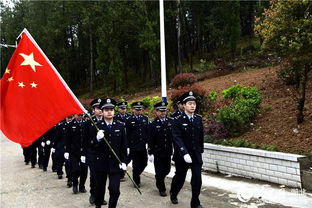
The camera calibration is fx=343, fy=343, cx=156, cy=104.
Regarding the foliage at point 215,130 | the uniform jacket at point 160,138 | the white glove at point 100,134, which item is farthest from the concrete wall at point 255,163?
the white glove at point 100,134

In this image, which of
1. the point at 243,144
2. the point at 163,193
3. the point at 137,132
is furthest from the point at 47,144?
the point at 243,144

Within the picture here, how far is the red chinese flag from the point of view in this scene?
5645 mm

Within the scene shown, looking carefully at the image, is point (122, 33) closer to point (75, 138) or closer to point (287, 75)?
point (287, 75)

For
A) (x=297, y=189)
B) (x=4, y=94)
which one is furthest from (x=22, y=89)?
(x=297, y=189)

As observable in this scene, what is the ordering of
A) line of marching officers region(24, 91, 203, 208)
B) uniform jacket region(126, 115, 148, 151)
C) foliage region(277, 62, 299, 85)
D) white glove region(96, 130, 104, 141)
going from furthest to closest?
foliage region(277, 62, 299, 85) < uniform jacket region(126, 115, 148, 151) < line of marching officers region(24, 91, 203, 208) < white glove region(96, 130, 104, 141)

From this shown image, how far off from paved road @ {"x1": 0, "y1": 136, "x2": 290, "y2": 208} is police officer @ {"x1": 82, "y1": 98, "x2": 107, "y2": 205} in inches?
17.1

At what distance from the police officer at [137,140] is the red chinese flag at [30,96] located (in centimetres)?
293

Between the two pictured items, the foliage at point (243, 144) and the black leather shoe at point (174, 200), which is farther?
the foliage at point (243, 144)

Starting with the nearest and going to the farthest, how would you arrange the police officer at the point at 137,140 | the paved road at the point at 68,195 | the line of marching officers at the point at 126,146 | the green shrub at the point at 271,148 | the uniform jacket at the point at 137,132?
the line of marching officers at the point at 126,146
the paved road at the point at 68,195
the green shrub at the point at 271,148
the police officer at the point at 137,140
the uniform jacket at the point at 137,132

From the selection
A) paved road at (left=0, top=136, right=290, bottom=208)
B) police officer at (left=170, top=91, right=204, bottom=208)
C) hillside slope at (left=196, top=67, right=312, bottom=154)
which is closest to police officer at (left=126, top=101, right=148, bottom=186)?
paved road at (left=0, top=136, right=290, bottom=208)

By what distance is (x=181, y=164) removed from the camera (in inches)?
248

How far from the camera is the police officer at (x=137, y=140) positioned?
8.27 metres

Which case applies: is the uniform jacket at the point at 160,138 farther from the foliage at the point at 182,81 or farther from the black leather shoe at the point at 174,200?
the foliage at the point at 182,81

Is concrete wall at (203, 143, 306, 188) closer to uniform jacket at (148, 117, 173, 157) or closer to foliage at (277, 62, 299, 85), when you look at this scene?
uniform jacket at (148, 117, 173, 157)
